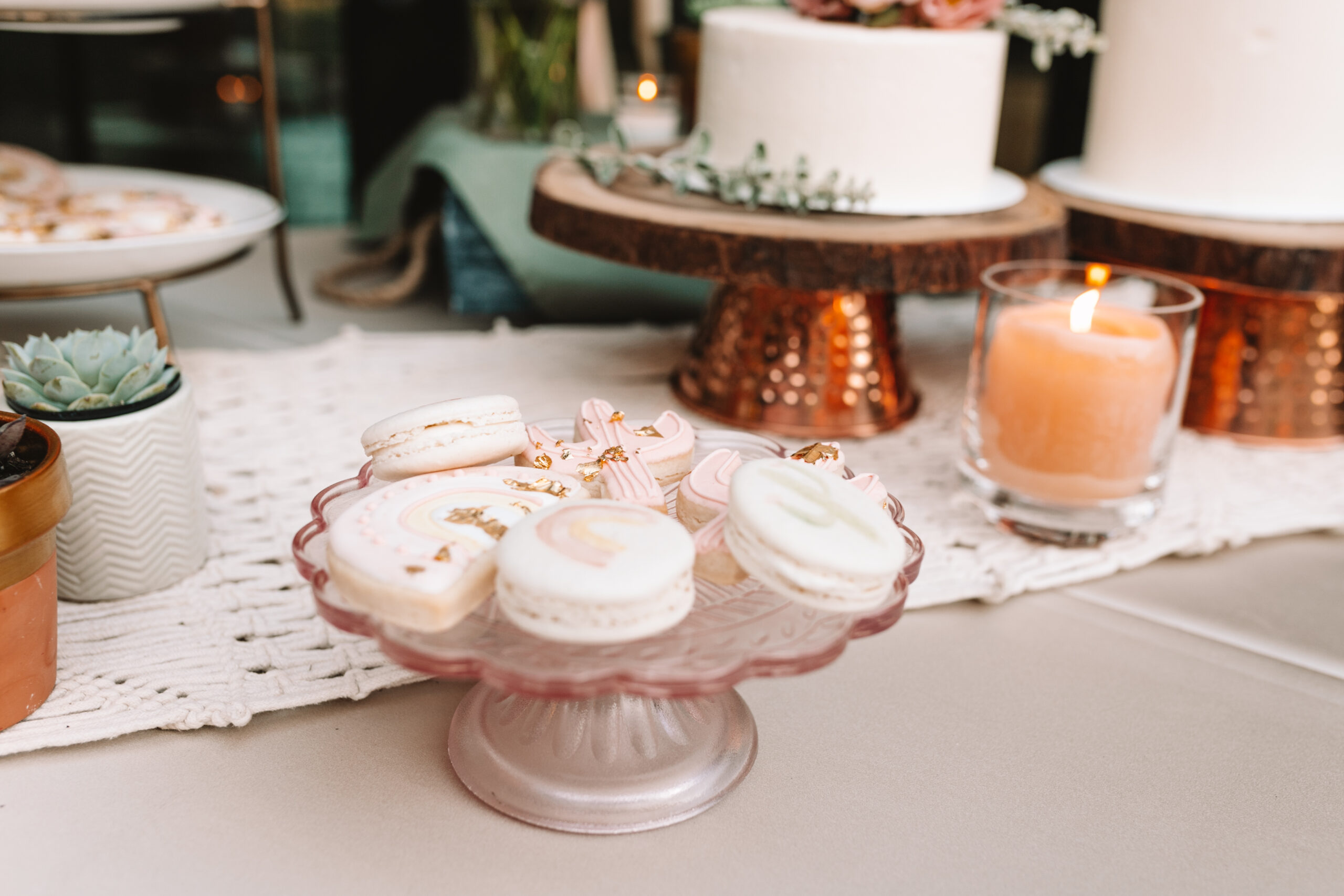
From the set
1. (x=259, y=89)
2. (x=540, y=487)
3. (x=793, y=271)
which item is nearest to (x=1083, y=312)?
(x=793, y=271)

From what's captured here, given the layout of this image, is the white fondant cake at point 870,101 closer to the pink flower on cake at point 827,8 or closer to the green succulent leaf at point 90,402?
the pink flower on cake at point 827,8

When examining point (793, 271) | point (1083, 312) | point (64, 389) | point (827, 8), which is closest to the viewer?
point (64, 389)

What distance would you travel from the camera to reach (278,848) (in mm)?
560

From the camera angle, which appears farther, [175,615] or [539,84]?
[539,84]

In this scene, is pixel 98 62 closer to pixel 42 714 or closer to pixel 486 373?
pixel 486 373

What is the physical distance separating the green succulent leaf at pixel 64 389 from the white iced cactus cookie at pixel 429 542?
0.27 m

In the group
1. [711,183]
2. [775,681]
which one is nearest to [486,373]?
[711,183]

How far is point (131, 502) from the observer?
0.72 meters

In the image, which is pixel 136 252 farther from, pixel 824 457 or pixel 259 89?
pixel 259 89

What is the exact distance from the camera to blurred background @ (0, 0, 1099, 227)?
7.00ft

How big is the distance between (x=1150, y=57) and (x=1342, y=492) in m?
0.46

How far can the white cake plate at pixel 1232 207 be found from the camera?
1.08 meters

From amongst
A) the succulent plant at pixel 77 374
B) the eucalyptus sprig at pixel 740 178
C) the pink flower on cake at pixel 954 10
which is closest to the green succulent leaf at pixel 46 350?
the succulent plant at pixel 77 374

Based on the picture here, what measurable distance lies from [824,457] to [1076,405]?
315mm
